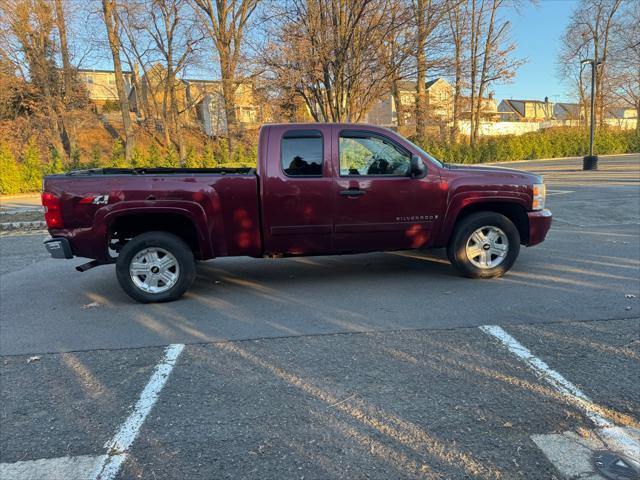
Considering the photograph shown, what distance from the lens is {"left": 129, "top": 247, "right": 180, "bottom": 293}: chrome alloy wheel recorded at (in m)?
5.23

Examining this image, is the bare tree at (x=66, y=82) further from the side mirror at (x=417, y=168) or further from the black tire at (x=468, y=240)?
the black tire at (x=468, y=240)

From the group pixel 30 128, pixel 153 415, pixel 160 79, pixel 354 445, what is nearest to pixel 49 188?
pixel 153 415

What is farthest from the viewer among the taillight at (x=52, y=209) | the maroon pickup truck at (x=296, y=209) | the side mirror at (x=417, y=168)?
the side mirror at (x=417, y=168)

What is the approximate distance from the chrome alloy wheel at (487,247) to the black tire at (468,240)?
1.2 inches

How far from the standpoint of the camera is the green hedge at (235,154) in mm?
20406

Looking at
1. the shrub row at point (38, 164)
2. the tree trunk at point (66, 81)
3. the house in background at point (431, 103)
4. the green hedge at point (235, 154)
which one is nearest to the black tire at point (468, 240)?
the shrub row at point (38, 164)

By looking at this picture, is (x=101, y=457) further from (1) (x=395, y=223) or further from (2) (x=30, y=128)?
(2) (x=30, y=128)

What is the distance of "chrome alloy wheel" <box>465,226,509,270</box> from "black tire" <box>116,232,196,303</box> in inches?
132

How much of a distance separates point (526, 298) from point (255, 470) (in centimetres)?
371

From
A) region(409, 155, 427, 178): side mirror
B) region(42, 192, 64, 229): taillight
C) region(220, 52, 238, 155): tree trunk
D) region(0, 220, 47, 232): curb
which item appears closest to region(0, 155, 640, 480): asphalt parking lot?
region(42, 192, 64, 229): taillight

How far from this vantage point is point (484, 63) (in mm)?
31188

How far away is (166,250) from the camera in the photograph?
17.1 ft

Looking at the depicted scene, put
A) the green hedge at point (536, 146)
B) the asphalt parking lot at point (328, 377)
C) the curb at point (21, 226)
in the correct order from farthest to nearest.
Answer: the green hedge at point (536, 146)
the curb at point (21, 226)
the asphalt parking lot at point (328, 377)

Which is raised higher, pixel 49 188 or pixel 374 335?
pixel 49 188
